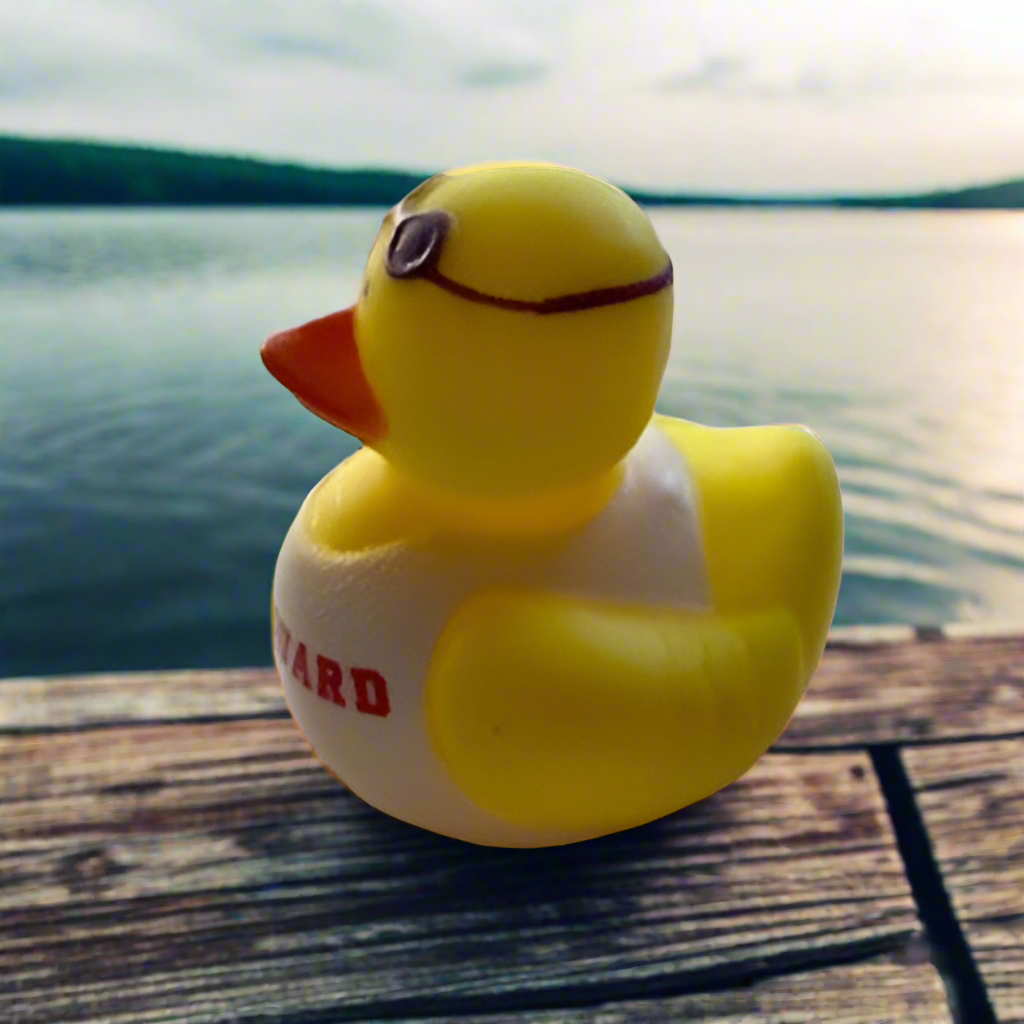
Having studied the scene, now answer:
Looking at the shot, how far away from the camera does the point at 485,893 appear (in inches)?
42.8

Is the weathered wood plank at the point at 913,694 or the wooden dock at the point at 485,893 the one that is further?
the weathered wood plank at the point at 913,694

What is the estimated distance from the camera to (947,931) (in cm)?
108

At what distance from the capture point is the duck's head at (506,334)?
0.85 m

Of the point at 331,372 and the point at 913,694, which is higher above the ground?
the point at 331,372

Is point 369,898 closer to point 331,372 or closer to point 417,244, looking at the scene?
point 331,372

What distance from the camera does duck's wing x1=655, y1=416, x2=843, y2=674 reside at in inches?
40.2

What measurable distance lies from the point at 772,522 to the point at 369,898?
2.14 feet

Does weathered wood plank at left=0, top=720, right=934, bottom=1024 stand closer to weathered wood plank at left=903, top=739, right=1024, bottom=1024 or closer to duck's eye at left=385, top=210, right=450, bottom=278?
weathered wood plank at left=903, top=739, right=1024, bottom=1024

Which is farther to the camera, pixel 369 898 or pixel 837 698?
pixel 837 698

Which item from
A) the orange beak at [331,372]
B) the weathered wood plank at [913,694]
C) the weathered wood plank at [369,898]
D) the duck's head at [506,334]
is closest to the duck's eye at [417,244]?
the duck's head at [506,334]

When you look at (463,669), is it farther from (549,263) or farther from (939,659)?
(939,659)

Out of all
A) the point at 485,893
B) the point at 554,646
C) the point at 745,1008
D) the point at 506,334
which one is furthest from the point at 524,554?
the point at 745,1008

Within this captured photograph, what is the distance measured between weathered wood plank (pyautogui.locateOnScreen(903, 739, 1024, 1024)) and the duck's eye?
0.97 meters

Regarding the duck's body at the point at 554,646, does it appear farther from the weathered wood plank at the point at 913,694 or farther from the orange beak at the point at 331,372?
the weathered wood plank at the point at 913,694
